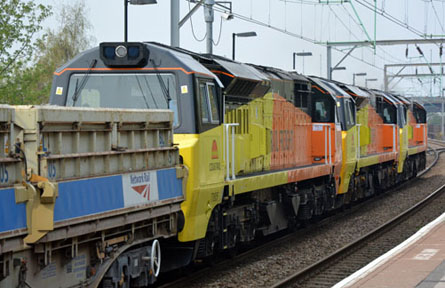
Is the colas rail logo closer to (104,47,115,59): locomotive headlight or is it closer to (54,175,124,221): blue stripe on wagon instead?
(54,175,124,221): blue stripe on wagon

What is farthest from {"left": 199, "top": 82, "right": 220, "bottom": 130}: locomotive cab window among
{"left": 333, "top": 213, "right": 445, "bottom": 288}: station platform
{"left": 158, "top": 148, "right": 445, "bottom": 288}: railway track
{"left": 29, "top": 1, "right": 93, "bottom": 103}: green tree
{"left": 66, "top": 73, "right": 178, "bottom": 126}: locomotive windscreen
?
{"left": 29, "top": 1, "right": 93, "bottom": 103}: green tree

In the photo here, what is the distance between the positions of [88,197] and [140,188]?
1.35m

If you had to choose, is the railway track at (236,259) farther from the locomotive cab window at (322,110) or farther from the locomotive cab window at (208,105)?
the locomotive cab window at (322,110)

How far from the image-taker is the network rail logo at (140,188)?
9.39m

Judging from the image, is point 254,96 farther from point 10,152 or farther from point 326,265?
point 10,152

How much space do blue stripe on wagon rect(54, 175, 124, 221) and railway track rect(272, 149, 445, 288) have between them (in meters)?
3.95

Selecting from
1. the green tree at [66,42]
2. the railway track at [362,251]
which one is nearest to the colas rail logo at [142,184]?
the railway track at [362,251]

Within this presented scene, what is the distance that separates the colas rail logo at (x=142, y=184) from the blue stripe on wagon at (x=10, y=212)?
2285 millimetres

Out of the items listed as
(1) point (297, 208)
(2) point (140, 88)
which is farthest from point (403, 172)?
(2) point (140, 88)

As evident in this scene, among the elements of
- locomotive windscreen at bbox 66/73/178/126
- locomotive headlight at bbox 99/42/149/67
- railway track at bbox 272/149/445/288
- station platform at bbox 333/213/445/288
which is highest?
locomotive headlight at bbox 99/42/149/67

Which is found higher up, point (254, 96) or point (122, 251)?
point (254, 96)

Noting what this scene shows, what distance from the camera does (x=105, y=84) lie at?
11781mm

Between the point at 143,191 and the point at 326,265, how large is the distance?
587cm

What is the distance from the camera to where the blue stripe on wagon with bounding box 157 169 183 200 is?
1034 cm
